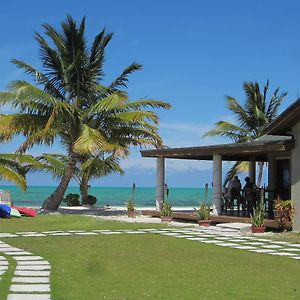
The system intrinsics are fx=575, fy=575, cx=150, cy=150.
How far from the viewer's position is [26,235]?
621 inches

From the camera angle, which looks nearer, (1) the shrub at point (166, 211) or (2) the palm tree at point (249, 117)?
(1) the shrub at point (166, 211)

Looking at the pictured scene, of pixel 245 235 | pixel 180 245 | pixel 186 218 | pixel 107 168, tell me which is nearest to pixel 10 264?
pixel 180 245

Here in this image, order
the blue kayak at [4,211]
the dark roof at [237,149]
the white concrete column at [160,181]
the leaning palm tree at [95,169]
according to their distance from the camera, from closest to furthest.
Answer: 1. the dark roof at [237,149]
2. the blue kayak at [4,211]
3. the white concrete column at [160,181]
4. the leaning palm tree at [95,169]

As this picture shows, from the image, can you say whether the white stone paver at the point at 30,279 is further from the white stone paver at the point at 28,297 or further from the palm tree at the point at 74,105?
the palm tree at the point at 74,105

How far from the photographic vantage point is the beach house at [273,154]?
1708 cm

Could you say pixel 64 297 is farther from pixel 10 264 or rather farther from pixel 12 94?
pixel 12 94

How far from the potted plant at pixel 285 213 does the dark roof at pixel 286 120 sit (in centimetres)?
223

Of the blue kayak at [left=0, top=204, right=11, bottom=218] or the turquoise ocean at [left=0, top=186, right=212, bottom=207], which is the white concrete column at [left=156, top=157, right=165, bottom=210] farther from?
the blue kayak at [left=0, top=204, right=11, bottom=218]

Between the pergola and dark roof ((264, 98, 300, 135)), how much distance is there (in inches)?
12.4

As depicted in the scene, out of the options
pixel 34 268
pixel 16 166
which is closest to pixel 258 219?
pixel 34 268

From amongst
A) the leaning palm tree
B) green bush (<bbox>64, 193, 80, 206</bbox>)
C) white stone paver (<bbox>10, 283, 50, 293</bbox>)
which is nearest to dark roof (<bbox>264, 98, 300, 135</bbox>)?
white stone paver (<bbox>10, 283, 50, 293</bbox>)

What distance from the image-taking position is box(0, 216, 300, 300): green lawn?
7.45 m

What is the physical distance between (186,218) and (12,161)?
9.27 m

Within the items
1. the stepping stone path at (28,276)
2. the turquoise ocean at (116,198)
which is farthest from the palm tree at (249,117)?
the stepping stone path at (28,276)
